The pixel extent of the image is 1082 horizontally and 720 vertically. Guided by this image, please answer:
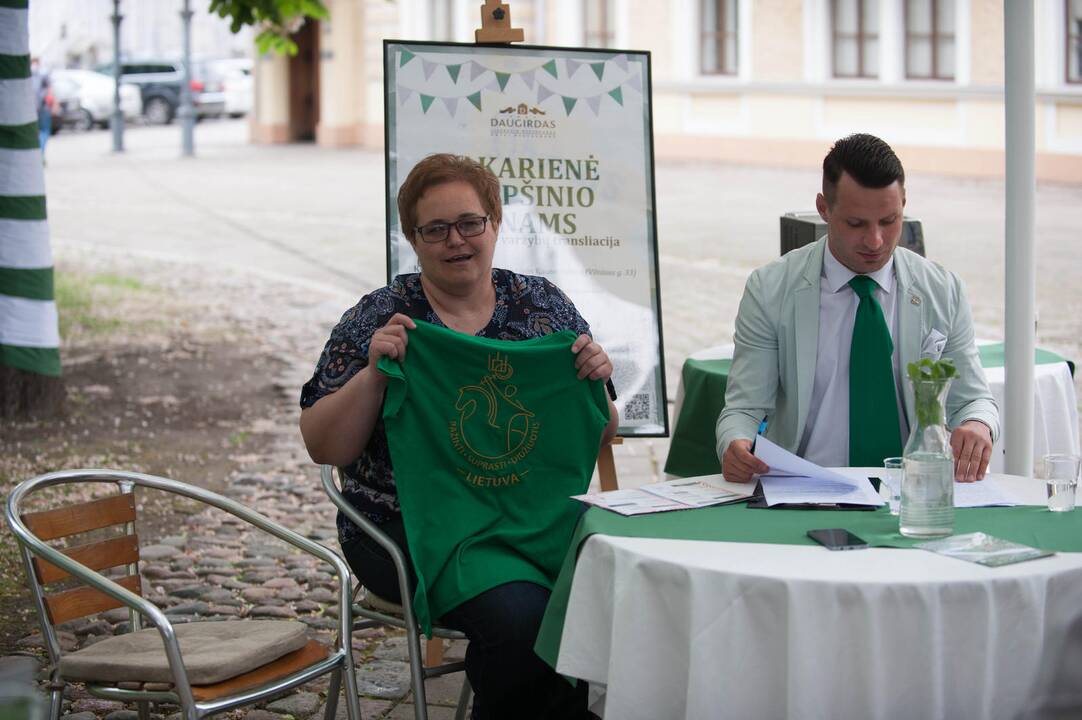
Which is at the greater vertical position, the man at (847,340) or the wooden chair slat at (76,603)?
the man at (847,340)

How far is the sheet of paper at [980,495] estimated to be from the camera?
3.00 meters

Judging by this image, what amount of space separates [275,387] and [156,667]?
6.53m

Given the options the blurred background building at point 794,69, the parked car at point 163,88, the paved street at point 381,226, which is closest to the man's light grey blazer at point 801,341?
the paved street at point 381,226

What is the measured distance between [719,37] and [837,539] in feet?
71.8

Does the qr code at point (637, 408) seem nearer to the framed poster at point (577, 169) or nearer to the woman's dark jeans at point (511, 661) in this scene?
the framed poster at point (577, 169)

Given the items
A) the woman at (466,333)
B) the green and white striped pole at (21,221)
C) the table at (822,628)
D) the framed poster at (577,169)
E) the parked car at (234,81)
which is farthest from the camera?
the parked car at (234,81)

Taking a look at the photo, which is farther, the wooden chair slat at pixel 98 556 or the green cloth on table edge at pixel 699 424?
the green cloth on table edge at pixel 699 424

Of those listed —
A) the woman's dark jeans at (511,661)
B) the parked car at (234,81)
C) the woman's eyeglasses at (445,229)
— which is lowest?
the woman's dark jeans at (511,661)

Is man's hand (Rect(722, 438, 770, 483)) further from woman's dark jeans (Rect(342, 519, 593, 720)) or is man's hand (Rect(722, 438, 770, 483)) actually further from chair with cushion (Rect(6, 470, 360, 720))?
chair with cushion (Rect(6, 470, 360, 720))

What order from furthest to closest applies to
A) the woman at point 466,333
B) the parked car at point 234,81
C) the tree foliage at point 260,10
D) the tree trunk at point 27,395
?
the parked car at point 234,81 < the tree foliage at point 260,10 < the tree trunk at point 27,395 < the woman at point 466,333

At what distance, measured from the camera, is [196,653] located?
3.11m

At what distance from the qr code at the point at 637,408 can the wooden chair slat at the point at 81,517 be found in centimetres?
185

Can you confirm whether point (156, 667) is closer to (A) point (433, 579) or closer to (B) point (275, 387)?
(A) point (433, 579)

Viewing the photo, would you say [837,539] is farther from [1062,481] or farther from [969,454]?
[969,454]
